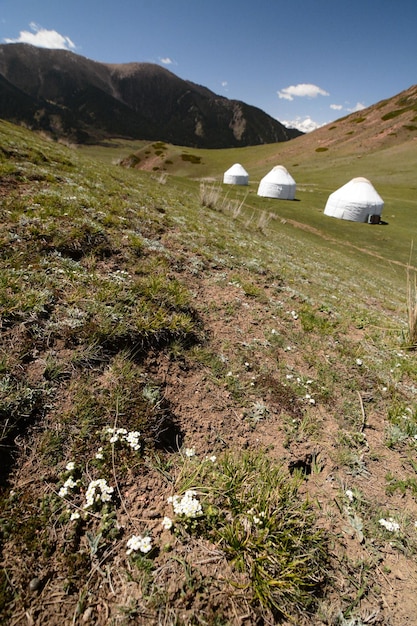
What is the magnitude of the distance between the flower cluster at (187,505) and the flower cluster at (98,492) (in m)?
0.60

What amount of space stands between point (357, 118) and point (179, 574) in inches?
5616

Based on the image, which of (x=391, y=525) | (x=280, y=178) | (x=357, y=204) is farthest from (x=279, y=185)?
(x=391, y=525)

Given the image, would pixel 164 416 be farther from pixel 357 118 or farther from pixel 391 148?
pixel 357 118

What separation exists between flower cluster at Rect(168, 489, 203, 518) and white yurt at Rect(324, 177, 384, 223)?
148ft

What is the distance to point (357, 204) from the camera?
3962cm

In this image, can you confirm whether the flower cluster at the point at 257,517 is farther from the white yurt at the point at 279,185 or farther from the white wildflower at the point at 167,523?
Answer: the white yurt at the point at 279,185

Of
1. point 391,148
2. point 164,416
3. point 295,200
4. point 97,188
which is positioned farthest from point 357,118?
point 164,416

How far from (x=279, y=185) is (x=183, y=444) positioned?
51.5 m

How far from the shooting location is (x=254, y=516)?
8.97ft

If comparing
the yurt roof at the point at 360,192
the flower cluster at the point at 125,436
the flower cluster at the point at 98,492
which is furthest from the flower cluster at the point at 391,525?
the yurt roof at the point at 360,192

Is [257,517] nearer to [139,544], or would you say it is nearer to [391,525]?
[139,544]

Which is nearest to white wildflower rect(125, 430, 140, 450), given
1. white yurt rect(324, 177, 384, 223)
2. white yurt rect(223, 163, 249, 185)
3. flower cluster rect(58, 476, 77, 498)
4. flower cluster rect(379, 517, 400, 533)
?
flower cluster rect(58, 476, 77, 498)

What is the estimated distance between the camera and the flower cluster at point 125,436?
3.14 metres

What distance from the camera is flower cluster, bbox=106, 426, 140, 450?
3.14m
